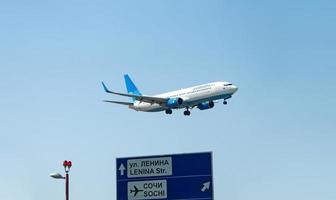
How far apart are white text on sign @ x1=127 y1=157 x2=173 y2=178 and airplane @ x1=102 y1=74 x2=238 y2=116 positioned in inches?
3236

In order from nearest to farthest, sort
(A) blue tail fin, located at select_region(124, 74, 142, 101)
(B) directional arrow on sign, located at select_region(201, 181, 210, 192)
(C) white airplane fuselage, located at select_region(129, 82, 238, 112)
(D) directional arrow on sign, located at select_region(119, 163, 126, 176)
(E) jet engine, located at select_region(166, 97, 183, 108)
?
(B) directional arrow on sign, located at select_region(201, 181, 210, 192) → (D) directional arrow on sign, located at select_region(119, 163, 126, 176) → (C) white airplane fuselage, located at select_region(129, 82, 238, 112) → (E) jet engine, located at select_region(166, 97, 183, 108) → (A) blue tail fin, located at select_region(124, 74, 142, 101)

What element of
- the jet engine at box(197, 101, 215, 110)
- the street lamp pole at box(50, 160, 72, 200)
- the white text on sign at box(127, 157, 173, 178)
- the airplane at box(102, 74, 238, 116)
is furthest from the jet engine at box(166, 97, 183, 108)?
the white text on sign at box(127, 157, 173, 178)

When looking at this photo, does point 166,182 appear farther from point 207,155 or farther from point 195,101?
point 195,101

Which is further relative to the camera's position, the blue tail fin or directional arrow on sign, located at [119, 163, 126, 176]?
the blue tail fin

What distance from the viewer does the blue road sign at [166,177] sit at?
28.7m

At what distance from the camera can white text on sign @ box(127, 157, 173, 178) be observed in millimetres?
29406

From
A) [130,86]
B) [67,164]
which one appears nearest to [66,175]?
[67,164]

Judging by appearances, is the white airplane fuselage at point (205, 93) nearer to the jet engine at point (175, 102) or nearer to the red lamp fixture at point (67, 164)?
the jet engine at point (175, 102)

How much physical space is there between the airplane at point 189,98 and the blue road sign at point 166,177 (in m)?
82.2

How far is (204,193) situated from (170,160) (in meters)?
1.80

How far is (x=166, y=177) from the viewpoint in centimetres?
2939

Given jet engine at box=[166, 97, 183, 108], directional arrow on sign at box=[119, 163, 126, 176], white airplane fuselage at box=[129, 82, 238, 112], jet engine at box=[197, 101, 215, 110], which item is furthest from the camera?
jet engine at box=[197, 101, 215, 110]

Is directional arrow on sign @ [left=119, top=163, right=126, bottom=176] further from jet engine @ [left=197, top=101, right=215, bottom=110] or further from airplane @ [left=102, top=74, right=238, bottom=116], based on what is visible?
jet engine @ [left=197, top=101, right=215, bottom=110]

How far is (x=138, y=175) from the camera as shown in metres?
29.9
